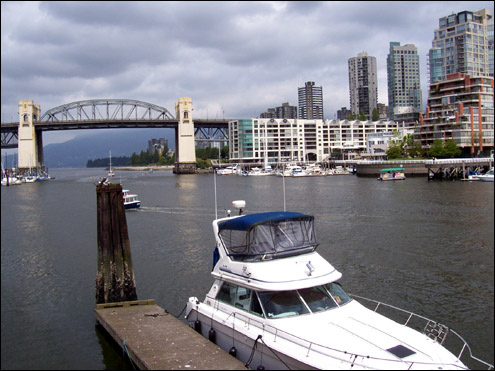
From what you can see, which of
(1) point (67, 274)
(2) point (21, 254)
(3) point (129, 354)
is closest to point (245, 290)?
(3) point (129, 354)

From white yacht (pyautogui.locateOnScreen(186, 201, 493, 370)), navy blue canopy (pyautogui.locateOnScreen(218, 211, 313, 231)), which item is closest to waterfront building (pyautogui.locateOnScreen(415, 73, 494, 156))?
white yacht (pyautogui.locateOnScreen(186, 201, 493, 370))

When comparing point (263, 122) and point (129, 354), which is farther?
point (263, 122)

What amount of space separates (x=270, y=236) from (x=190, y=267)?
33.6 ft

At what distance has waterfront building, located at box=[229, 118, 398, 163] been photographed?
434 feet

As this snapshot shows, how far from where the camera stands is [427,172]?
7662 cm

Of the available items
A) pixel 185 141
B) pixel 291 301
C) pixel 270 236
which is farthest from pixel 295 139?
pixel 291 301

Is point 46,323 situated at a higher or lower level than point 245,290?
lower

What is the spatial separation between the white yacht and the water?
3314 millimetres

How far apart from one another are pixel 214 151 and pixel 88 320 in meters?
157

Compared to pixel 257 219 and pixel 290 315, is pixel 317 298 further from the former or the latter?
pixel 257 219

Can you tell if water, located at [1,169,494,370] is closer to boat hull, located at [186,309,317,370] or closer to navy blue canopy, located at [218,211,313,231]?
boat hull, located at [186,309,317,370]

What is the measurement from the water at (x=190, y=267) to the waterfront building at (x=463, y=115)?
1921 inches

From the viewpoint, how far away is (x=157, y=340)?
1066cm

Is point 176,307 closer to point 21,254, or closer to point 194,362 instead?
point 194,362
